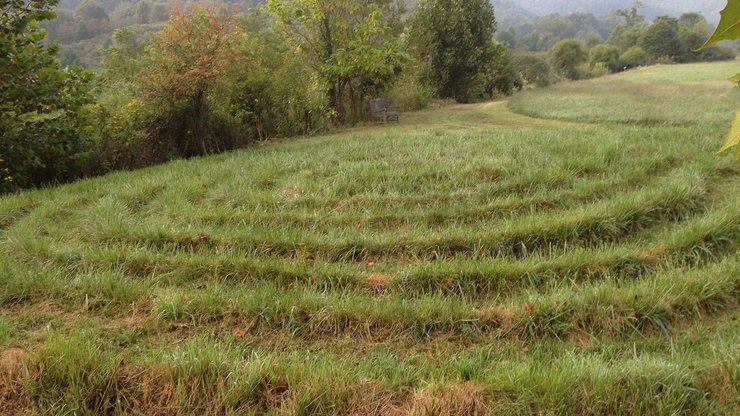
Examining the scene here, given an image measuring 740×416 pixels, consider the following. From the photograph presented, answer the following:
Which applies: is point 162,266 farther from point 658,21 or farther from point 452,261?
point 658,21

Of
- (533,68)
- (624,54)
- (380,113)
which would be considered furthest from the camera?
(624,54)

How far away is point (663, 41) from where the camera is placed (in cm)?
4531

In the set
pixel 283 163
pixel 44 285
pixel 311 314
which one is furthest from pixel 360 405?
pixel 283 163

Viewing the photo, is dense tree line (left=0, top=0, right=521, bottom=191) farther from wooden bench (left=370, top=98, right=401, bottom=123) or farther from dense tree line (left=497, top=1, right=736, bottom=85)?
dense tree line (left=497, top=1, right=736, bottom=85)

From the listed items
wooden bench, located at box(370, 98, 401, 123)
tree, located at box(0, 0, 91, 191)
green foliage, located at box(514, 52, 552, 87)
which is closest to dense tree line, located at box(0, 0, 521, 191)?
tree, located at box(0, 0, 91, 191)

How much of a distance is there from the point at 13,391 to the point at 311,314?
5.66ft

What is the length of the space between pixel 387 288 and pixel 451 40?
22.9 meters

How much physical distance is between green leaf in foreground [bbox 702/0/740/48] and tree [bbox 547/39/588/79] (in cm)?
4378

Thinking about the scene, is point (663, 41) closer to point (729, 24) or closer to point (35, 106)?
point (35, 106)

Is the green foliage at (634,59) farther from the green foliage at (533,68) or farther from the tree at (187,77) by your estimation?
the tree at (187,77)

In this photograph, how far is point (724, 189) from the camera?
5.54 metres

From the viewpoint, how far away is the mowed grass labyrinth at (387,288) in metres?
2.46

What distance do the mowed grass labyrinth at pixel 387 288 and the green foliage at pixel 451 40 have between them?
1880cm

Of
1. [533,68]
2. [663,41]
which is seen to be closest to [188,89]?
[533,68]
